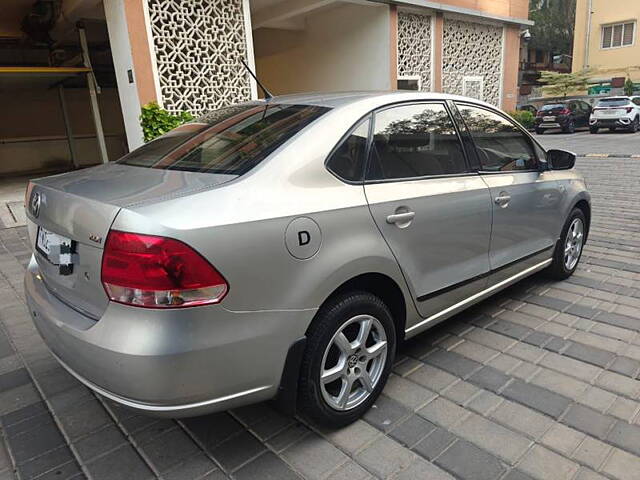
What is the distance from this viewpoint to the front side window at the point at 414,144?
8.06 feet

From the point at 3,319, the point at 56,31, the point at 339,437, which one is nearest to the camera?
the point at 339,437

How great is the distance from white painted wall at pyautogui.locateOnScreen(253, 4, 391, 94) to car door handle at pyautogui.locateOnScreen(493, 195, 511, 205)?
933cm

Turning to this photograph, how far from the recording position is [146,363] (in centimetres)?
167

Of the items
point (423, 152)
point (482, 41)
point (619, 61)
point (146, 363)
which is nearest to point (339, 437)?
point (146, 363)

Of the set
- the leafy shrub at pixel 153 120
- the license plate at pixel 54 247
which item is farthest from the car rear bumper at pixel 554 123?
the license plate at pixel 54 247

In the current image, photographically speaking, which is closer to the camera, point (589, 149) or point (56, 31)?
point (56, 31)

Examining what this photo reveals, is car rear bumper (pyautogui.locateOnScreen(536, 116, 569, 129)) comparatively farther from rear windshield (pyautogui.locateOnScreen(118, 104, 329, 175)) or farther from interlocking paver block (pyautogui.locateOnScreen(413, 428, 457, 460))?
interlocking paver block (pyautogui.locateOnScreen(413, 428, 457, 460))

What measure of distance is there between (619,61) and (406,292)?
3568 centimetres

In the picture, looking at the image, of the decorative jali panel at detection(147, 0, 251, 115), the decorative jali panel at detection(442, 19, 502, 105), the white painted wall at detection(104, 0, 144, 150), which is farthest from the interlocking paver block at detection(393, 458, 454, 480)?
the decorative jali panel at detection(442, 19, 502, 105)

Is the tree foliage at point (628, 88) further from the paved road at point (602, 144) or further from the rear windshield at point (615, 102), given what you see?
the rear windshield at point (615, 102)

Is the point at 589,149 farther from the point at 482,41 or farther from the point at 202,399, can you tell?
the point at 202,399

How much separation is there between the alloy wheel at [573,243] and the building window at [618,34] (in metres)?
32.8

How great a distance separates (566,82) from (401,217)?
34.2m

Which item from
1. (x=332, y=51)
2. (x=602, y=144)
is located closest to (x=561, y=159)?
(x=332, y=51)
